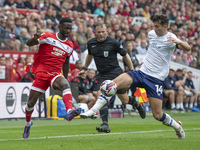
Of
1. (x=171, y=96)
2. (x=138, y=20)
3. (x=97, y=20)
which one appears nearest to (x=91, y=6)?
(x=97, y=20)

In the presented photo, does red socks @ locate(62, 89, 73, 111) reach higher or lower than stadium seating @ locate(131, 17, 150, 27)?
lower

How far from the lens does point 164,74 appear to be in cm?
817

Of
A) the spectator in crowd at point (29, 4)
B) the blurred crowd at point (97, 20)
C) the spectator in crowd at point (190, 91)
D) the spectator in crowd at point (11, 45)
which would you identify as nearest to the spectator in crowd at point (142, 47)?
the blurred crowd at point (97, 20)

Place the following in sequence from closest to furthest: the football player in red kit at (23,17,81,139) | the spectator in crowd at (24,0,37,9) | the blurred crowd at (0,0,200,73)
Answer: the football player in red kit at (23,17,81,139), the blurred crowd at (0,0,200,73), the spectator in crowd at (24,0,37,9)

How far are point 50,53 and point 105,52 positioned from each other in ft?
6.32

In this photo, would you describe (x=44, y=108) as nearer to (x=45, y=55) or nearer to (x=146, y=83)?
(x=45, y=55)

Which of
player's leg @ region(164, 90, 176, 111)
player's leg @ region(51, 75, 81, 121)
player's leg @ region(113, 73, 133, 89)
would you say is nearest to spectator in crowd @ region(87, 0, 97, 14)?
player's leg @ region(164, 90, 176, 111)

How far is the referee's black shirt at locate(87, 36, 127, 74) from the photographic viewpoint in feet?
33.5

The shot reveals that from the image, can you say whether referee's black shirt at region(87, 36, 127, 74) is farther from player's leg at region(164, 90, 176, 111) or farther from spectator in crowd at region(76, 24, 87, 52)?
spectator in crowd at region(76, 24, 87, 52)

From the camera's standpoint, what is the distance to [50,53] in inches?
340

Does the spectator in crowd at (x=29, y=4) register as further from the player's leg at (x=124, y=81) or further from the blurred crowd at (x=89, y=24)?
the player's leg at (x=124, y=81)

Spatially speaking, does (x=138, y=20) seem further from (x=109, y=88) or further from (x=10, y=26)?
(x=109, y=88)

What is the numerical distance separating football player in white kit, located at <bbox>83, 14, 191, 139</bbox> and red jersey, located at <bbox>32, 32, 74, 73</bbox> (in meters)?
1.43

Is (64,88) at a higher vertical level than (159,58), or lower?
lower
